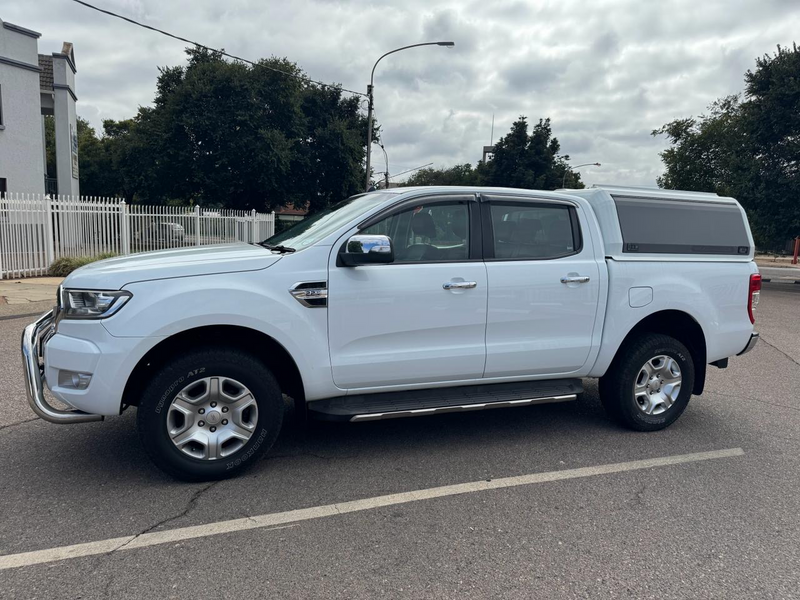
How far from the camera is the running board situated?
3775 millimetres

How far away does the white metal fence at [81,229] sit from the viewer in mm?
13055

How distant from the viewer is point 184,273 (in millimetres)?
3436

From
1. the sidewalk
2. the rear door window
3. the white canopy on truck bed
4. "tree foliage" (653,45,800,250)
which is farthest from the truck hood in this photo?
"tree foliage" (653,45,800,250)

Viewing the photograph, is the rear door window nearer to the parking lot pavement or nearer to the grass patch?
the parking lot pavement

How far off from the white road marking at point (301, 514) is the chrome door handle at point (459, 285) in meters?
1.28

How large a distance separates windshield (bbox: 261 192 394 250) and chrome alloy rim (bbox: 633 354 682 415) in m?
2.55

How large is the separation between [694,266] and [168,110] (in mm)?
29588

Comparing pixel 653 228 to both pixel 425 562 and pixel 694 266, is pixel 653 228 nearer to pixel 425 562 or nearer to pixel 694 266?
pixel 694 266

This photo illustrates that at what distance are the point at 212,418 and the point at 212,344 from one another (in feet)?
1.48

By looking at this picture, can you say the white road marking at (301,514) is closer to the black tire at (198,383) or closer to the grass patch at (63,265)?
the black tire at (198,383)

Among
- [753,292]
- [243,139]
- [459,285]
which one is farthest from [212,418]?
[243,139]

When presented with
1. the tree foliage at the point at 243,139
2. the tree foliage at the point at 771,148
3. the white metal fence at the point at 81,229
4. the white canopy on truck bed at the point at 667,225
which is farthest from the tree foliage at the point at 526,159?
the white canopy on truck bed at the point at 667,225

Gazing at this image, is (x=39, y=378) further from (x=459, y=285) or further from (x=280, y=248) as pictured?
(x=459, y=285)

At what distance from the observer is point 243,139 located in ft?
94.2
